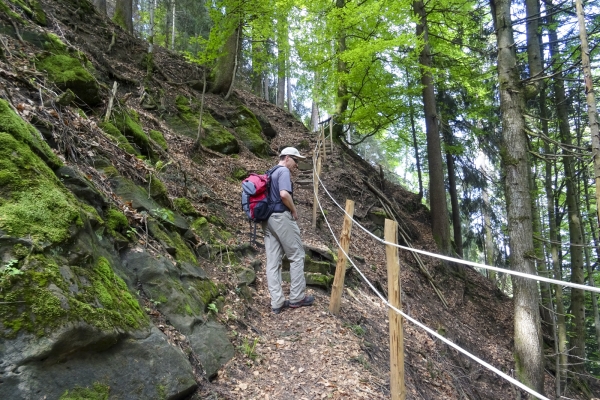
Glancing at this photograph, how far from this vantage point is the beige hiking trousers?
485 centimetres

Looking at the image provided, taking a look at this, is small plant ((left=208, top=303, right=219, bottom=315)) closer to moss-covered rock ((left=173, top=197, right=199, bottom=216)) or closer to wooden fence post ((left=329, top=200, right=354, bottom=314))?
wooden fence post ((left=329, top=200, right=354, bottom=314))

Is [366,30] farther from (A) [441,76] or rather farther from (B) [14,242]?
(B) [14,242]

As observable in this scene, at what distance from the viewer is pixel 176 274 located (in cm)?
410

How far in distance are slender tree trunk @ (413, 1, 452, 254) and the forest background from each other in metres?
0.03

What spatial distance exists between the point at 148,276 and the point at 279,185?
1894mm

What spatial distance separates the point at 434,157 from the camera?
38.7 feet

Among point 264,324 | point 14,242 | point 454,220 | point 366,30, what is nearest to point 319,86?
point 366,30

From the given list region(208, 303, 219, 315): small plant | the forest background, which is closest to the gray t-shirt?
region(208, 303, 219, 315): small plant

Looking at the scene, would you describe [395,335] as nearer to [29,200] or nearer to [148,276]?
[148,276]

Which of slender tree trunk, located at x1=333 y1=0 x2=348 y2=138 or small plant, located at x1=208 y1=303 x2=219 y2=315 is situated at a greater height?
slender tree trunk, located at x1=333 y1=0 x2=348 y2=138

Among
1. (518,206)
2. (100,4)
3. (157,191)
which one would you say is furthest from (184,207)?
(100,4)

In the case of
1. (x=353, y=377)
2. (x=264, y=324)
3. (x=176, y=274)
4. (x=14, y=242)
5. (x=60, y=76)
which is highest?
(x=60, y=76)

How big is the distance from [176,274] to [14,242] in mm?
1869

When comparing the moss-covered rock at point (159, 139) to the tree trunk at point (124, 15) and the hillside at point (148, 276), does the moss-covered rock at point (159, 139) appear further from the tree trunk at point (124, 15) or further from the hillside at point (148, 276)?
the tree trunk at point (124, 15)
